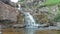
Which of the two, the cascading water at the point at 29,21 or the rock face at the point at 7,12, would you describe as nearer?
the rock face at the point at 7,12

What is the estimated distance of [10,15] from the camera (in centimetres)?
2131

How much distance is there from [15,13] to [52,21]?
317 centimetres

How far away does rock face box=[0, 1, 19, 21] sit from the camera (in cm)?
2100

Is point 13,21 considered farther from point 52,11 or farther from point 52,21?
point 52,11

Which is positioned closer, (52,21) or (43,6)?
(52,21)

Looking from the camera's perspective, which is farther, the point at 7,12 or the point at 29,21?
the point at 29,21

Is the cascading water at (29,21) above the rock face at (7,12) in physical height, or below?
below

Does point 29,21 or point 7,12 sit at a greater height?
point 7,12

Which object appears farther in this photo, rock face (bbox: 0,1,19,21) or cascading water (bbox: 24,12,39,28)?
cascading water (bbox: 24,12,39,28)

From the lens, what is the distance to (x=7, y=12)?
21.5 m

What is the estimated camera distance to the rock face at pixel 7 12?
21000mm

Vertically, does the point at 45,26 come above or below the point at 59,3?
below

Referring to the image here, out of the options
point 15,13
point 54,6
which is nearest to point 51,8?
point 54,6

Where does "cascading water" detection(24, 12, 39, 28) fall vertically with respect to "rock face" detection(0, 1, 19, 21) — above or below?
below
